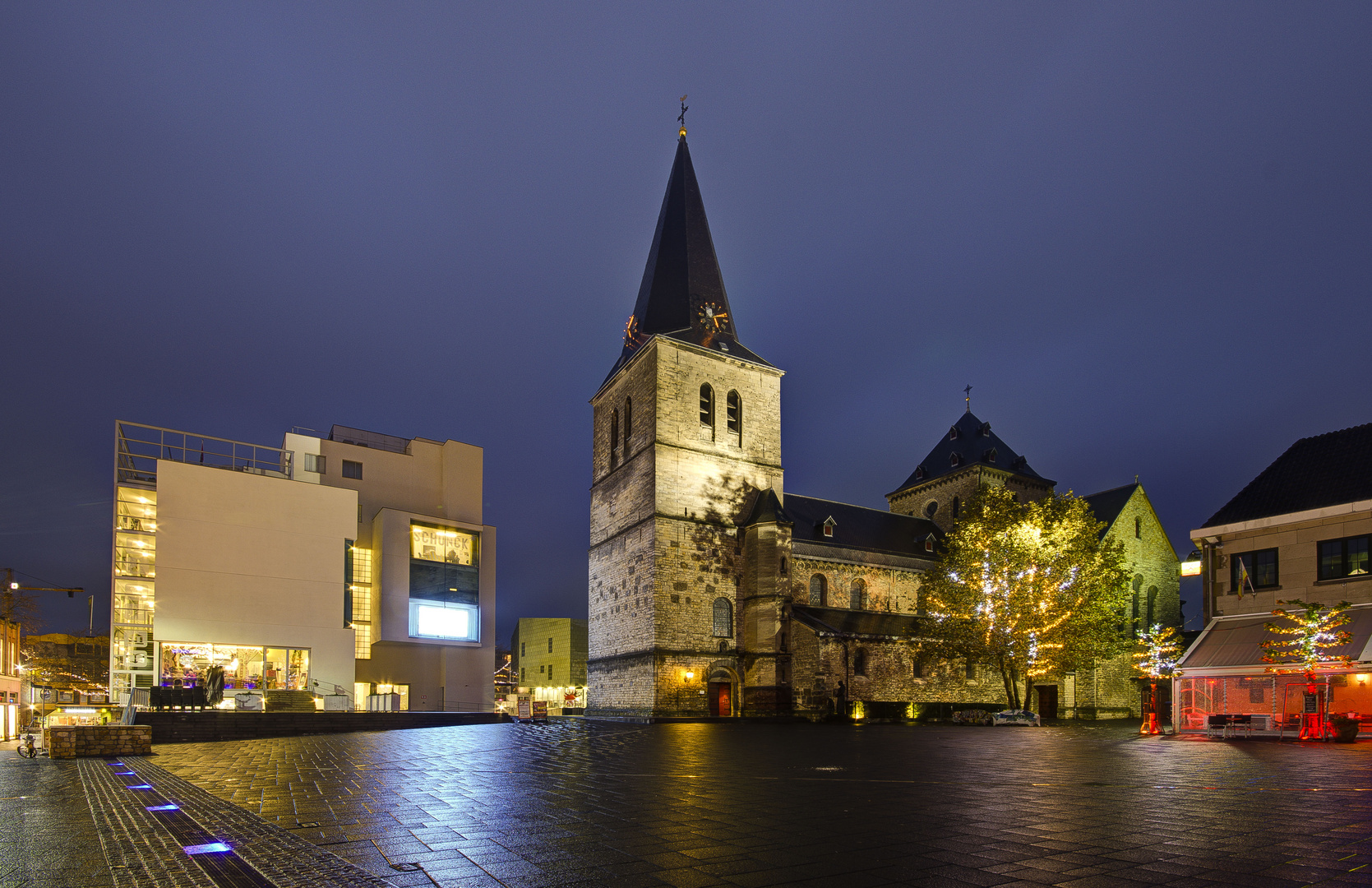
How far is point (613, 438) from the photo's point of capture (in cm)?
4356

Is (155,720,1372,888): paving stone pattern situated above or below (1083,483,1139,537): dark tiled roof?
below

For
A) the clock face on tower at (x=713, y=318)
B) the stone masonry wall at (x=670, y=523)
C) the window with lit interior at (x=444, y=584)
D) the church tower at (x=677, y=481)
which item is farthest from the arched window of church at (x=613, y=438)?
the window with lit interior at (x=444, y=584)

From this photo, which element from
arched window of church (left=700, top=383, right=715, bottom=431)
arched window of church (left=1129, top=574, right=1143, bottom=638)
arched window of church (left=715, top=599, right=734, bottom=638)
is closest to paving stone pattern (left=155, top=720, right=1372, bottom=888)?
arched window of church (left=715, top=599, right=734, bottom=638)

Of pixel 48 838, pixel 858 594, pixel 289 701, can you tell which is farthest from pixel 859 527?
pixel 48 838

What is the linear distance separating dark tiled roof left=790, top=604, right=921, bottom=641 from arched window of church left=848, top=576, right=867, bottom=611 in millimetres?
466

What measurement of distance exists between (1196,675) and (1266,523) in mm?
4660

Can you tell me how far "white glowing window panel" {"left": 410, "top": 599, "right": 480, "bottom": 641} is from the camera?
4259cm

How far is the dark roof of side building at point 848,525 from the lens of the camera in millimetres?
39812

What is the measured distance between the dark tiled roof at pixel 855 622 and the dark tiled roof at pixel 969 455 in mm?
13187

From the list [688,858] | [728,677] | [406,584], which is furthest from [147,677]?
[688,858]

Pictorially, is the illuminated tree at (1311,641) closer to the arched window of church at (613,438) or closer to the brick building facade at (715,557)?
the brick building facade at (715,557)

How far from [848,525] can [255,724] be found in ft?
98.4

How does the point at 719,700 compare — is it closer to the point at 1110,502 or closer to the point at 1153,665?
the point at 1153,665

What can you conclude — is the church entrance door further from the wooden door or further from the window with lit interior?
the wooden door
